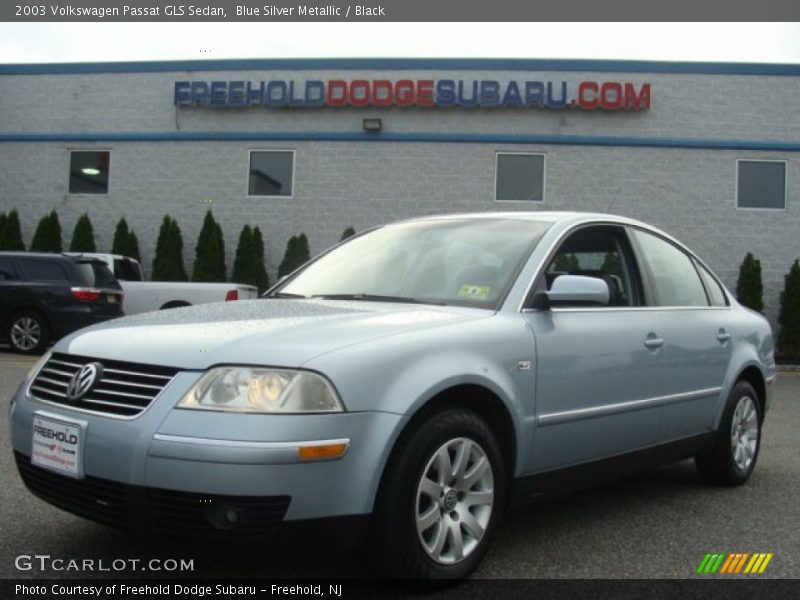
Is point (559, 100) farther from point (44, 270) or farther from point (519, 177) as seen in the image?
point (44, 270)

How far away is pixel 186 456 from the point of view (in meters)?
2.67

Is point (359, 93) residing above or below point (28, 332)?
above

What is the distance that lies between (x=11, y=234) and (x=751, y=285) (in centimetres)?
1537

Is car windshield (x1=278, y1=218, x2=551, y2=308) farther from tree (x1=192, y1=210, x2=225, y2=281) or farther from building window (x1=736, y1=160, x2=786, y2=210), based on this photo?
building window (x1=736, y1=160, x2=786, y2=210)

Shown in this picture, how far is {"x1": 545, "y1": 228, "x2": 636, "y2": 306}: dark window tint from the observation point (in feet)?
14.1

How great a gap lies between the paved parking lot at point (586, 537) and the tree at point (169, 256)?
12.2 metres

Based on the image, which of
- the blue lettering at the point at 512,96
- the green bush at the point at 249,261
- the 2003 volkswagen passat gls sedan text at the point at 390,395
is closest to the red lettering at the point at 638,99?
the blue lettering at the point at 512,96

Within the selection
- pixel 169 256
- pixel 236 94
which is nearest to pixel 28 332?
pixel 169 256

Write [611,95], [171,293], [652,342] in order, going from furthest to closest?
[611,95], [171,293], [652,342]

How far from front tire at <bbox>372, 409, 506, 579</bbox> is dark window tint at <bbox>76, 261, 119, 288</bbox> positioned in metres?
10.7

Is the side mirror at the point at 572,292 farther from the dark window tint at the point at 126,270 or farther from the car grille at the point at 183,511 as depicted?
the dark window tint at the point at 126,270

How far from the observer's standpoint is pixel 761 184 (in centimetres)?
1670

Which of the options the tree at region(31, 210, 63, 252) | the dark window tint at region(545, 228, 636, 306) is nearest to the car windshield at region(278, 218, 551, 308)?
the dark window tint at region(545, 228, 636, 306)

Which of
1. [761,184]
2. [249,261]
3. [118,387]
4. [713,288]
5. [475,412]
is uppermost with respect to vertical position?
[761,184]
